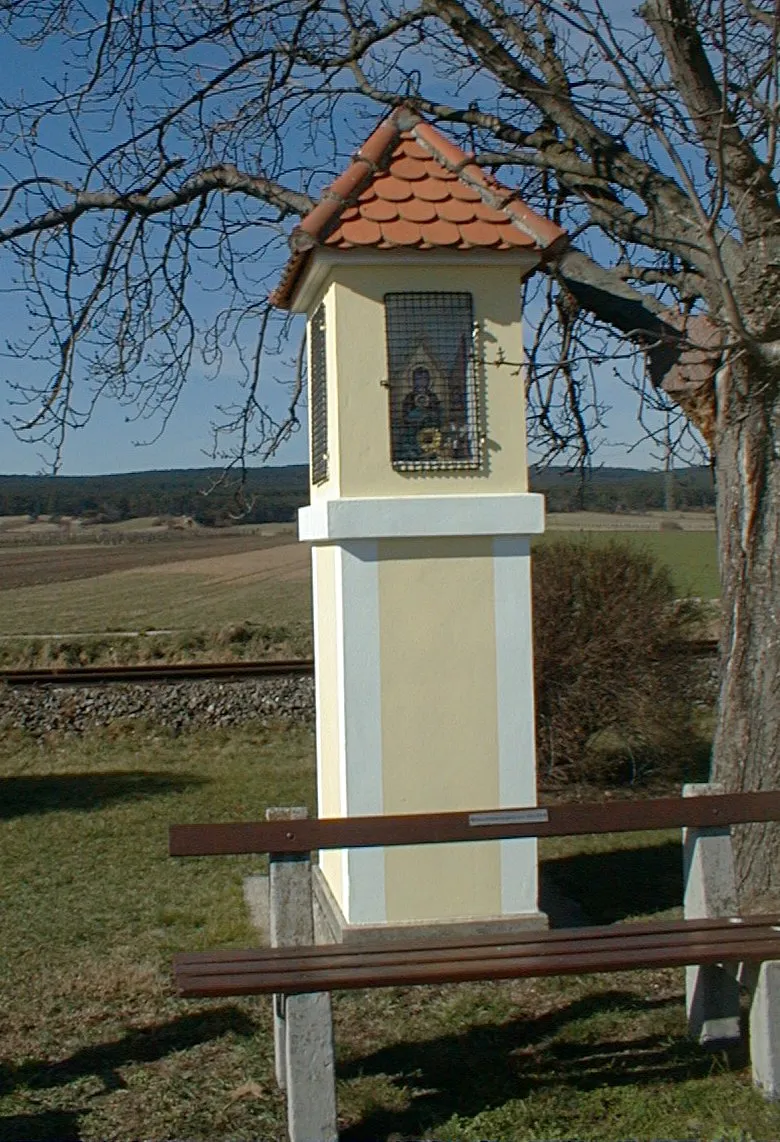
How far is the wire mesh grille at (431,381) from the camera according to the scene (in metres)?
6.67

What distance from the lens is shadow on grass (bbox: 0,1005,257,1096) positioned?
4.98 meters

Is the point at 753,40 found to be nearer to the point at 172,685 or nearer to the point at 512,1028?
the point at 512,1028

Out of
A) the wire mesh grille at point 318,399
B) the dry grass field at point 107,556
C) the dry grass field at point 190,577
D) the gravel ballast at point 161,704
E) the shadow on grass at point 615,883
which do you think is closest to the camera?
the wire mesh grille at point 318,399

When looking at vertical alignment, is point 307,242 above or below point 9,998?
above

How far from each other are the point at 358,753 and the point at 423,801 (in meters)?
0.38

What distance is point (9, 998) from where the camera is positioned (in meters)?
6.00

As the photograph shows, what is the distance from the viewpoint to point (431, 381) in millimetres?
6766

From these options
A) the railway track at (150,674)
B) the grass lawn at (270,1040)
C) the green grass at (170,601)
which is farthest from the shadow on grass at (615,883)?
the green grass at (170,601)

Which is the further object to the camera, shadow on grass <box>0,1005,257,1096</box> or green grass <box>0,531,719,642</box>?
green grass <box>0,531,719,642</box>

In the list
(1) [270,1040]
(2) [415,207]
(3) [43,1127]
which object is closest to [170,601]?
(2) [415,207]

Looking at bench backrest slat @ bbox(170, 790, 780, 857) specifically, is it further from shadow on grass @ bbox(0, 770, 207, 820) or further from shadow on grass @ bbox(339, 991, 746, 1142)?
shadow on grass @ bbox(0, 770, 207, 820)

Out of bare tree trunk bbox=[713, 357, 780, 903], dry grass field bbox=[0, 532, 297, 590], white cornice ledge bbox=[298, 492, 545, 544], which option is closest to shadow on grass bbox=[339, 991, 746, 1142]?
bare tree trunk bbox=[713, 357, 780, 903]

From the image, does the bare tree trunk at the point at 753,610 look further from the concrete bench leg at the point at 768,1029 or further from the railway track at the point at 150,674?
the railway track at the point at 150,674

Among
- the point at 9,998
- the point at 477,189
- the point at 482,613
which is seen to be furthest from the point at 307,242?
the point at 9,998
